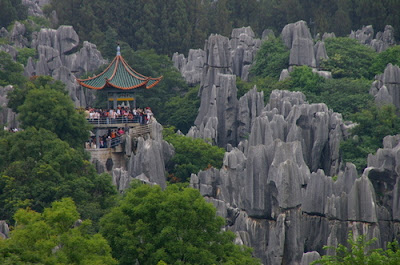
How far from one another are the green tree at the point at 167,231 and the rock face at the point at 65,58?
31.5m

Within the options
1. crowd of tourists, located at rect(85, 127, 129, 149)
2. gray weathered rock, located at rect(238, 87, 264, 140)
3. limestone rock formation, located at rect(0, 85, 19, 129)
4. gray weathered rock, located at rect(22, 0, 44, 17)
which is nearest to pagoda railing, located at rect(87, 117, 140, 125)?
crowd of tourists, located at rect(85, 127, 129, 149)

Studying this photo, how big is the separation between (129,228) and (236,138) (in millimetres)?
28827

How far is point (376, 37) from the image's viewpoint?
7506 centimetres

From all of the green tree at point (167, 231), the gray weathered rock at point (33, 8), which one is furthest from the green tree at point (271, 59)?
the green tree at point (167, 231)

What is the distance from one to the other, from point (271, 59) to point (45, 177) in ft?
93.5

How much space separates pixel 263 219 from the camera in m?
43.0

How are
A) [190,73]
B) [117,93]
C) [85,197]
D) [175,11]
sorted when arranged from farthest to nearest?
[175,11]
[190,73]
[117,93]
[85,197]

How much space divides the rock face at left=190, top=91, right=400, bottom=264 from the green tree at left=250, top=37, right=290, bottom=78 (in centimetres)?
1791

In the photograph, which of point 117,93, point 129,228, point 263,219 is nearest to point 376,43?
point 117,93

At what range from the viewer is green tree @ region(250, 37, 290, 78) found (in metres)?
64.8

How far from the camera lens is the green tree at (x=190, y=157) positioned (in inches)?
1978

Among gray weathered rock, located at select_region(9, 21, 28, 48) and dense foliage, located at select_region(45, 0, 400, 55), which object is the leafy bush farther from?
gray weathered rock, located at select_region(9, 21, 28, 48)

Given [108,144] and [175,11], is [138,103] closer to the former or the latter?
[108,144]

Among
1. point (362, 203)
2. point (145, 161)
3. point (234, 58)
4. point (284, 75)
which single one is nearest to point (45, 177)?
point (145, 161)
